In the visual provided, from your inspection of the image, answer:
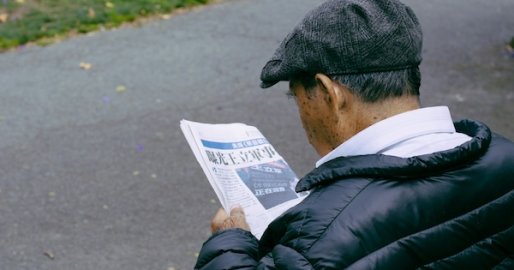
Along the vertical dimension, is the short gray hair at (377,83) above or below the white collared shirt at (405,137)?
above

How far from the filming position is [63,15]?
6.70 meters

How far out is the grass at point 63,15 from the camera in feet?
20.5

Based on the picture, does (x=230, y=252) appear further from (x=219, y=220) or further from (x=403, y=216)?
(x=403, y=216)

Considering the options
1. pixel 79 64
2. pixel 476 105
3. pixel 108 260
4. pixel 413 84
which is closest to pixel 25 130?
pixel 79 64

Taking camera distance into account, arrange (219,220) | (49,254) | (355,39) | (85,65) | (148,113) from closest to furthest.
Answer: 1. (355,39)
2. (219,220)
3. (49,254)
4. (148,113)
5. (85,65)

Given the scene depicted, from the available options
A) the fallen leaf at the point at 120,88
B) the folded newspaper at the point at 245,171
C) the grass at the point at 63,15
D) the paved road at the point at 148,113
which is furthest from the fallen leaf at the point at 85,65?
the folded newspaper at the point at 245,171

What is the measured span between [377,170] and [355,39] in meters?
0.31

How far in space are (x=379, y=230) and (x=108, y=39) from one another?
5.19 m

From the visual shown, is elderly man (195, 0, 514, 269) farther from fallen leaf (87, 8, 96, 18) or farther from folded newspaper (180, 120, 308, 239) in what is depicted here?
fallen leaf (87, 8, 96, 18)

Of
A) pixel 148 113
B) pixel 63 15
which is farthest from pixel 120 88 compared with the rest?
pixel 63 15

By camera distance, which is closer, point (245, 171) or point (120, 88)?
point (245, 171)

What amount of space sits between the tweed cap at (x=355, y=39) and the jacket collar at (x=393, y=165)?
0.71 ft

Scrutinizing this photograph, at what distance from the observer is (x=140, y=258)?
3578mm

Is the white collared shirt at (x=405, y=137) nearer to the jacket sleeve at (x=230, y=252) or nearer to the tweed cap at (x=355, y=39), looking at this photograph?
the tweed cap at (x=355, y=39)
